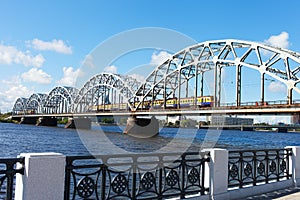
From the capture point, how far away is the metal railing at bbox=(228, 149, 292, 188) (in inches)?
326

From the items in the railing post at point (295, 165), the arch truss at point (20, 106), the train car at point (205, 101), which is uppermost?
the arch truss at point (20, 106)

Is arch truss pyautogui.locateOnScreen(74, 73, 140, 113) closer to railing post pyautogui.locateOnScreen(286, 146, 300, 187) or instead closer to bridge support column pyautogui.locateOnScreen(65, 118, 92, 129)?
bridge support column pyautogui.locateOnScreen(65, 118, 92, 129)

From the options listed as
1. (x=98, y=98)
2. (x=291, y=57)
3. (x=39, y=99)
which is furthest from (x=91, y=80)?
(x=291, y=57)

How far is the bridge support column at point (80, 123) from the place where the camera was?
330 feet

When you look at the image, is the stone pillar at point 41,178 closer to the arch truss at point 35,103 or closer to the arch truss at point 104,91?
the arch truss at point 104,91

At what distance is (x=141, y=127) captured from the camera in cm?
7300

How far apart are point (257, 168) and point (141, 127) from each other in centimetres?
6403

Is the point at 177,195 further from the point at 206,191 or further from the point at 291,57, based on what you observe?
the point at 291,57

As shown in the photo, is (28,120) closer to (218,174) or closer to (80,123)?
(80,123)

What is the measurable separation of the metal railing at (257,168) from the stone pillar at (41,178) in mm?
4426

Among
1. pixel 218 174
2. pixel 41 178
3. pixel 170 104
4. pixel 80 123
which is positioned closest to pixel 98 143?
pixel 170 104

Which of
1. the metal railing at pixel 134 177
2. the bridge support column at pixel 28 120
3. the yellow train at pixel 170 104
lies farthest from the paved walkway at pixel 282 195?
the bridge support column at pixel 28 120

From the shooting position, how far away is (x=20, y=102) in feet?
525

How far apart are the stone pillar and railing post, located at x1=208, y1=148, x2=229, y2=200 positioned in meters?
3.52
